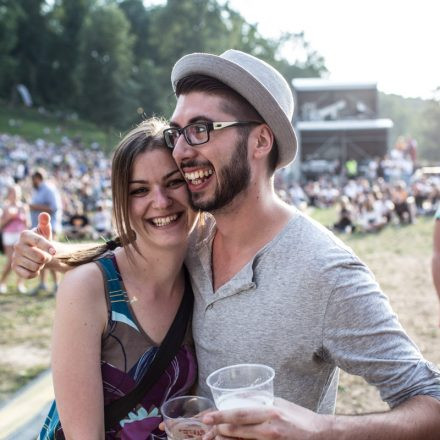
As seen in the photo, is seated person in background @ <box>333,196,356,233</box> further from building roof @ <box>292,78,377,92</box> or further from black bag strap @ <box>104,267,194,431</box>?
black bag strap @ <box>104,267,194,431</box>

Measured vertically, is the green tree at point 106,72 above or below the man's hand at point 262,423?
above

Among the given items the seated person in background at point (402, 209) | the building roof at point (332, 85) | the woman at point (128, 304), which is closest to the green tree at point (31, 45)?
the building roof at point (332, 85)

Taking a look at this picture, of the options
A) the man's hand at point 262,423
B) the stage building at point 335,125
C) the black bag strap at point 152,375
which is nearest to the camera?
the man's hand at point 262,423

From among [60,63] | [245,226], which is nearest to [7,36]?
[60,63]

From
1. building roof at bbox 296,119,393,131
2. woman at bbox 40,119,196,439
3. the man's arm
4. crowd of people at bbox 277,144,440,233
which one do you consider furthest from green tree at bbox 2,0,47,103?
the man's arm

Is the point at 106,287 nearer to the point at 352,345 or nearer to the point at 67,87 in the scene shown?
the point at 352,345

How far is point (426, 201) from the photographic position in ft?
69.1

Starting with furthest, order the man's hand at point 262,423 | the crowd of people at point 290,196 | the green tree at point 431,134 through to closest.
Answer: the green tree at point 431,134
the crowd of people at point 290,196
the man's hand at point 262,423

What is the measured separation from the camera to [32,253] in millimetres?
2186

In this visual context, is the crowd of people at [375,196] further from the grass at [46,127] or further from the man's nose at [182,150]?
the grass at [46,127]

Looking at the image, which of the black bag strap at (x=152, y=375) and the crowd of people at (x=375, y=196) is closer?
the black bag strap at (x=152, y=375)

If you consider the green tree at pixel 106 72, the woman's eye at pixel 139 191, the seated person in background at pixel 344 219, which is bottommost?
the seated person in background at pixel 344 219

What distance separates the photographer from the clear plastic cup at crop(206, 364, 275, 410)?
151cm

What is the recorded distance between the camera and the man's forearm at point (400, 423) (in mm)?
1664
